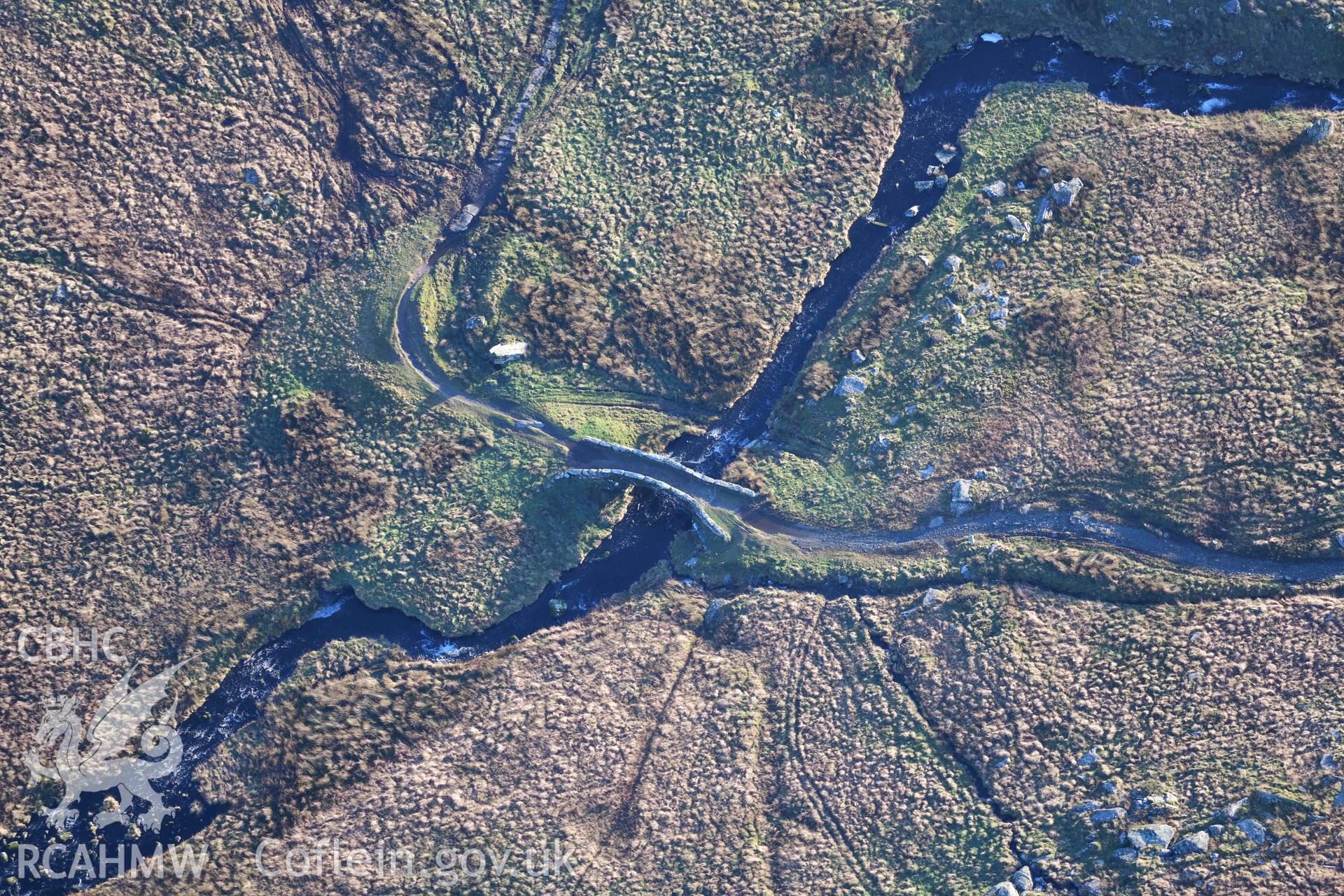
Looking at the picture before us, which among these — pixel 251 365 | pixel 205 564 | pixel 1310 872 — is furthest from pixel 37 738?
pixel 1310 872

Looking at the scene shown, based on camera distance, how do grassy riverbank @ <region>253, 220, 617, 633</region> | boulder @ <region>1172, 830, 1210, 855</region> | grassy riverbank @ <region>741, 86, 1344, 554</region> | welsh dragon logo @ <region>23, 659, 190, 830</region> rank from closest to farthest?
boulder @ <region>1172, 830, 1210, 855</region>, grassy riverbank @ <region>741, 86, 1344, 554</region>, welsh dragon logo @ <region>23, 659, 190, 830</region>, grassy riverbank @ <region>253, 220, 617, 633</region>

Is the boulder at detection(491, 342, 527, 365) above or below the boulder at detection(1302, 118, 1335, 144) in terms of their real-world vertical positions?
below

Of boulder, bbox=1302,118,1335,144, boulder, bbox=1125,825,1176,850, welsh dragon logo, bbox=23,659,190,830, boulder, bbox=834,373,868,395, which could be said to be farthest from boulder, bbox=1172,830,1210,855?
welsh dragon logo, bbox=23,659,190,830

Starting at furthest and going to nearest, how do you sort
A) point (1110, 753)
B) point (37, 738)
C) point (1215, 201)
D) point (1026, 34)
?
point (1026, 34) < point (1215, 201) < point (37, 738) < point (1110, 753)

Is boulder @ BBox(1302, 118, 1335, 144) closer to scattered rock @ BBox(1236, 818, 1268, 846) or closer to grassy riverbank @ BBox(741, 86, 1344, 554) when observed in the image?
grassy riverbank @ BBox(741, 86, 1344, 554)

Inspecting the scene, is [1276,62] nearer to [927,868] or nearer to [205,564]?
[927,868]

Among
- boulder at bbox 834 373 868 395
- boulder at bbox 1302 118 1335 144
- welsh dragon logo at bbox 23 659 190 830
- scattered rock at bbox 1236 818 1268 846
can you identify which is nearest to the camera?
scattered rock at bbox 1236 818 1268 846
